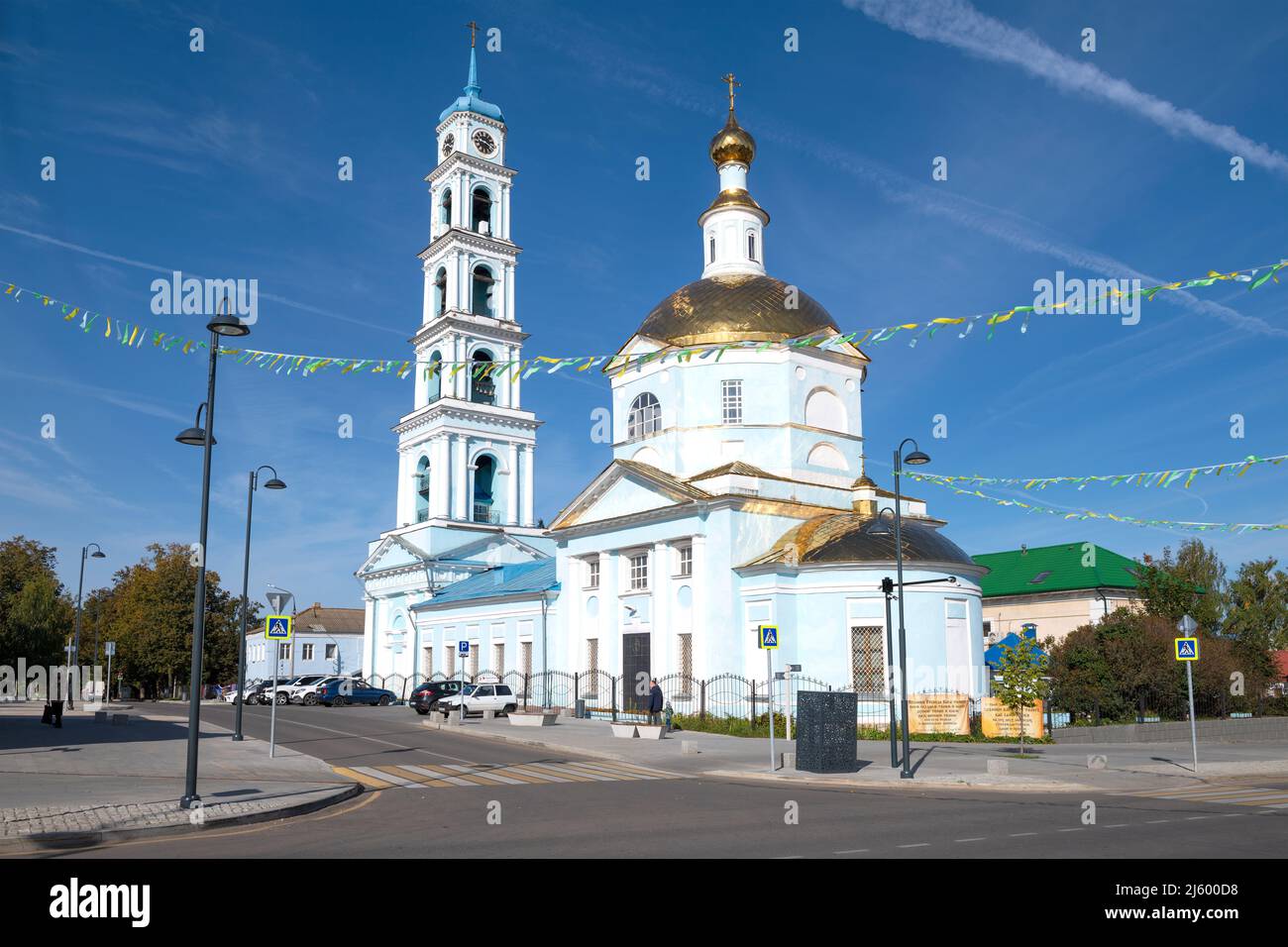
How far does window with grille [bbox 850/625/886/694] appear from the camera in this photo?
33125 millimetres

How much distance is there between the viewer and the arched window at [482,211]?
65.3m

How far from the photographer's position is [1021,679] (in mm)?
26656

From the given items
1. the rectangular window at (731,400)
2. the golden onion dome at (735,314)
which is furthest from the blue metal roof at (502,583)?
the golden onion dome at (735,314)

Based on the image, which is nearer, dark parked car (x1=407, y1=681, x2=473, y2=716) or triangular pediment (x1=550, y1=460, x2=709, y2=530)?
triangular pediment (x1=550, y1=460, x2=709, y2=530)

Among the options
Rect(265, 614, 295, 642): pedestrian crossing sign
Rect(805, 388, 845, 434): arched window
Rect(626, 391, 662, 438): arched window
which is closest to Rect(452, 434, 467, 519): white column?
Rect(626, 391, 662, 438): arched window

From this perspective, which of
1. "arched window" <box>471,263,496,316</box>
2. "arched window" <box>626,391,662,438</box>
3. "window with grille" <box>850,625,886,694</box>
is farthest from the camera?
"arched window" <box>471,263,496,316</box>

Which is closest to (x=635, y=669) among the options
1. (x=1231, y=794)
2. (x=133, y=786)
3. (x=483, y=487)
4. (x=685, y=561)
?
(x=685, y=561)

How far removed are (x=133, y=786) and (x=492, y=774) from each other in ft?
20.7

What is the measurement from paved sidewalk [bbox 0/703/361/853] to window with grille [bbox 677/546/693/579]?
51.3 feet

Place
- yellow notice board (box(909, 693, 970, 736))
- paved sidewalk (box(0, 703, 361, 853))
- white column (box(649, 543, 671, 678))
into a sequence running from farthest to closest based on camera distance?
white column (box(649, 543, 671, 678))
yellow notice board (box(909, 693, 970, 736))
paved sidewalk (box(0, 703, 361, 853))

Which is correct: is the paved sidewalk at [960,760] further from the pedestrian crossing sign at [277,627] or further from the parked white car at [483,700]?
the pedestrian crossing sign at [277,627]

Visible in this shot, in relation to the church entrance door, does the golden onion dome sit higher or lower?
higher

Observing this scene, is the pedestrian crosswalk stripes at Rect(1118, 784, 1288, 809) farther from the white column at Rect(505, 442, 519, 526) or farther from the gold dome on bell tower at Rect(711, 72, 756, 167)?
the white column at Rect(505, 442, 519, 526)
